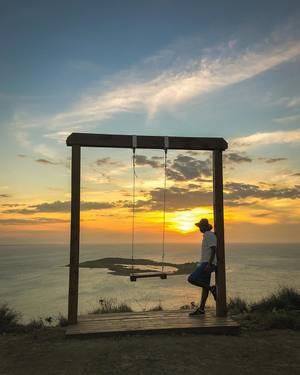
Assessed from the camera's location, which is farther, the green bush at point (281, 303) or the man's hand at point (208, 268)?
the green bush at point (281, 303)

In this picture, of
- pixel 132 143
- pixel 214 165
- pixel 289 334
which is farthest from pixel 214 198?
pixel 289 334

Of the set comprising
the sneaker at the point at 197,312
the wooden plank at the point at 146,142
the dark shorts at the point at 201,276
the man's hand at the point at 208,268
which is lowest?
the sneaker at the point at 197,312

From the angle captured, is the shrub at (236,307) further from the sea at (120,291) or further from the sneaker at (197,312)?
the sneaker at (197,312)

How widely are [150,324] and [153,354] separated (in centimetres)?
138

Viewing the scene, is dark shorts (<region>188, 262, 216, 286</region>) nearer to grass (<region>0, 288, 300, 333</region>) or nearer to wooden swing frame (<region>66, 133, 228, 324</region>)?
wooden swing frame (<region>66, 133, 228, 324</region>)

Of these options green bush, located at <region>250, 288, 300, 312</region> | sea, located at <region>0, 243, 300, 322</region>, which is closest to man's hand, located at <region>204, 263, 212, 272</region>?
green bush, located at <region>250, 288, 300, 312</region>

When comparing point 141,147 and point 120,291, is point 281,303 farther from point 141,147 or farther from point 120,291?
point 120,291

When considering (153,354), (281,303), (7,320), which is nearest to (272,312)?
(281,303)

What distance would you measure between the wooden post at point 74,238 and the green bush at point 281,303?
13.8 feet

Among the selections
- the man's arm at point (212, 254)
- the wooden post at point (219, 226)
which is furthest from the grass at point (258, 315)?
the man's arm at point (212, 254)

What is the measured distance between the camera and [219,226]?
783 cm

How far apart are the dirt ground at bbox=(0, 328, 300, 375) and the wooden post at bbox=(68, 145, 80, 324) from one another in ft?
1.65

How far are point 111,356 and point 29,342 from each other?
1.72 metres

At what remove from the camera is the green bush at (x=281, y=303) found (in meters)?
8.85
